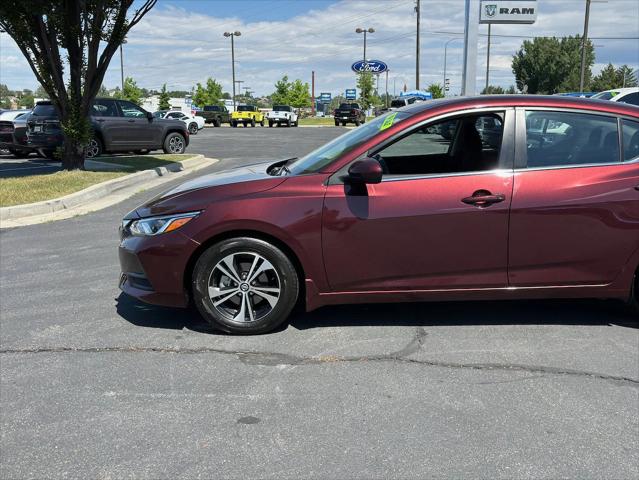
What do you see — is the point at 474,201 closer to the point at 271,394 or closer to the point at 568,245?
the point at 568,245

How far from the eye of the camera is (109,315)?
15.8ft

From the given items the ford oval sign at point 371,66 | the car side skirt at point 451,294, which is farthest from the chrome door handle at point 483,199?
the ford oval sign at point 371,66

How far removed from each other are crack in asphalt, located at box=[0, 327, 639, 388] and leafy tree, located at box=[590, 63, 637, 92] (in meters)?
82.3

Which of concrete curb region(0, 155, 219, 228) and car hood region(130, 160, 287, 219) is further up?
car hood region(130, 160, 287, 219)

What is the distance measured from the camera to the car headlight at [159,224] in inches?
166

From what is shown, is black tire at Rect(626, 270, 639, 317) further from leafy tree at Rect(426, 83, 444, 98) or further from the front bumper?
leafy tree at Rect(426, 83, 444, 98)

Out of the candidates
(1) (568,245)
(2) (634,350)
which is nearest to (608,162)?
(1) (568,245)

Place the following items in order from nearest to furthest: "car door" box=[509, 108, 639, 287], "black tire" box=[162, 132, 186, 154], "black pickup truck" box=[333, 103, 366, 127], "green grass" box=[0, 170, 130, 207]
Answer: "car door" box=[509, 108, 639, 287], "green grass" box=[0, 170, 130, 207], "black tire" box=[162, 132, 186, 154], "black pickup truck" box=[333, 103, 366, 127]

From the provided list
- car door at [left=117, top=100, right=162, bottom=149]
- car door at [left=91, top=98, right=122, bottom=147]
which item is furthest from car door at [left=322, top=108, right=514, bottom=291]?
car door at [left=117, top=100, right=162, bottom=149]

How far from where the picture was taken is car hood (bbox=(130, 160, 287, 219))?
4238 millimetres

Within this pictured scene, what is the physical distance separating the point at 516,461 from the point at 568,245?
1.91 m

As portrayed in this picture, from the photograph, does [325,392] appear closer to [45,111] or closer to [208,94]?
[45,111]

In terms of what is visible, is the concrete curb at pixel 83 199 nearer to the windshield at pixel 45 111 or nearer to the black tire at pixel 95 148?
the black tire at pixel 95 148

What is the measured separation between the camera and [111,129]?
17.4m
